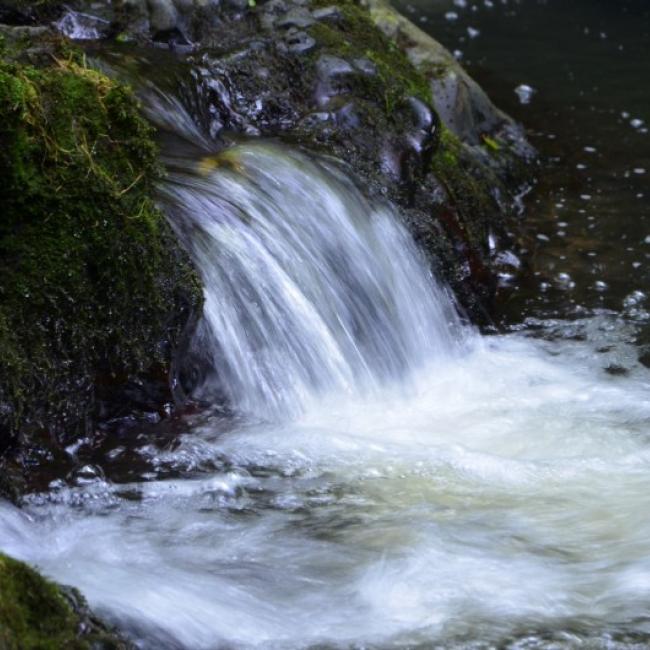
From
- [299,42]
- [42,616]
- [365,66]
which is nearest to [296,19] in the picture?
[299,42]

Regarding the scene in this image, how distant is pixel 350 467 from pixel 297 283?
1.27m

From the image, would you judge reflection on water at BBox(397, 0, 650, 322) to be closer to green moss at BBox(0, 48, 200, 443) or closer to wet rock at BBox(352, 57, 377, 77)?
wet rock at BBox(352, 57, 377, 77)

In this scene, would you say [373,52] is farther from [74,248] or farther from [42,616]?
[42,616]

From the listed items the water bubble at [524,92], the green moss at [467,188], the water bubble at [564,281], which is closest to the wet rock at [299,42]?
the green moss at [467,188]

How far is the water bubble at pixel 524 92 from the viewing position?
10922mm

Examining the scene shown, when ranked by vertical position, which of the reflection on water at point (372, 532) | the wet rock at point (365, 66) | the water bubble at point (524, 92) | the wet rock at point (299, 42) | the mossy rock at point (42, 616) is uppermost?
the wet rock at point (299, 42)

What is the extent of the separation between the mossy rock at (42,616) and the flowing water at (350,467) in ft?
0.54

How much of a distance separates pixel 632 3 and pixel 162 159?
11263mm

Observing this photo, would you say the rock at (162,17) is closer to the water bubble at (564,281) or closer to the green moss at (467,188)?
the green moss at (467,188)

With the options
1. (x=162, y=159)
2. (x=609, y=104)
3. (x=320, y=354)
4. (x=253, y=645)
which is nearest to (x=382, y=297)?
(x=320, y=354)

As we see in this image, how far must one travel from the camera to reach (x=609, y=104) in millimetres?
10719

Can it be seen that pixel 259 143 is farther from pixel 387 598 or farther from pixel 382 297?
pixel 387 598

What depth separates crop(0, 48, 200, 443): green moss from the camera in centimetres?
409

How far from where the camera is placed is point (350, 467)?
4488 millimetres
